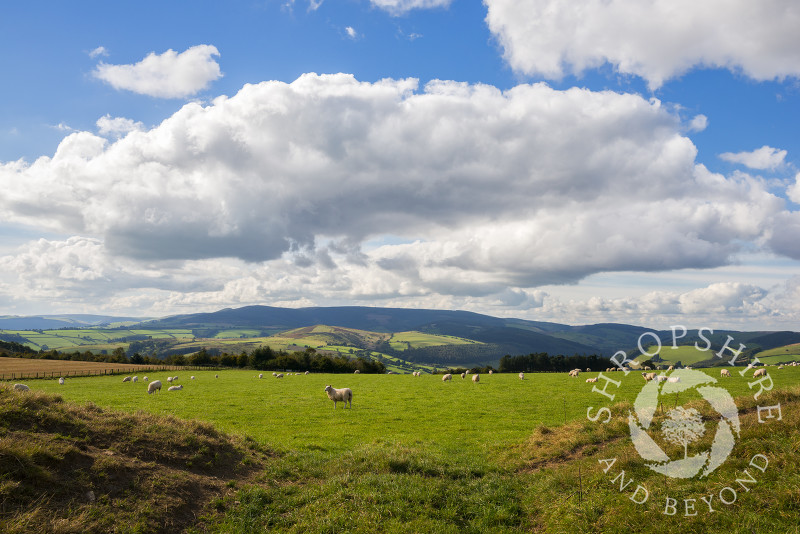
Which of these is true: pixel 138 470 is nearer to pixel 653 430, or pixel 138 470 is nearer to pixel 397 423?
pixel 397 423

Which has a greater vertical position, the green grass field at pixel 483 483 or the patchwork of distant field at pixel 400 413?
the green grass field at pixel 483 483

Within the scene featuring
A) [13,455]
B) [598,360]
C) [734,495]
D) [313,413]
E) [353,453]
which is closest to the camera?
[734,495]

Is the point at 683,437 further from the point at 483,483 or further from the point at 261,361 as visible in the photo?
the point at 261,361

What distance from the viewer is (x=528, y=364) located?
107m

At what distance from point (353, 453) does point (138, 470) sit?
7879mm

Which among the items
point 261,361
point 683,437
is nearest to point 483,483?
point 683,437

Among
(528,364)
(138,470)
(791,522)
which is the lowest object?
(528,364)

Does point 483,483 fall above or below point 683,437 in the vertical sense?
below

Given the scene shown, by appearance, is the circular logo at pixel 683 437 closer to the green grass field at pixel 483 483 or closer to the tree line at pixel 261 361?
the green grass field at pixel 483 483

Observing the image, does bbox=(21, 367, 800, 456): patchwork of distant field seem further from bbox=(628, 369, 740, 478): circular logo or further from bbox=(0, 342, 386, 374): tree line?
bbox=(0, 342, 386, 374): tree line

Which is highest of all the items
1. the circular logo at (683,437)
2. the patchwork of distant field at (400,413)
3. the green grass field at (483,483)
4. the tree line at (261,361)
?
the circular logo at (683,437)

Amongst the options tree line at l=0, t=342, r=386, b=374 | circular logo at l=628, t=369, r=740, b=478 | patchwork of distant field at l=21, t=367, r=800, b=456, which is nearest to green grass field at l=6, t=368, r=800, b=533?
patchwork of distant field at l=21, t=367, r=800, b=456

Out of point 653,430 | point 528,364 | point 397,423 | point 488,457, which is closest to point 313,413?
point 397,423

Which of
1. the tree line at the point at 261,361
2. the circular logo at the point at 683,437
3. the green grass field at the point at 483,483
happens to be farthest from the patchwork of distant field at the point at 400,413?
the tree line at the point at 261,361
